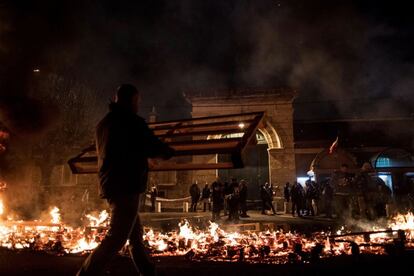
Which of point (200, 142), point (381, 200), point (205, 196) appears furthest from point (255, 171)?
point (200, 142)

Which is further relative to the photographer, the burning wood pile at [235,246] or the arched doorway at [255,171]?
the arched doorway at [255,171]

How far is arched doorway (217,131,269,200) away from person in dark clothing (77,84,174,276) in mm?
16540

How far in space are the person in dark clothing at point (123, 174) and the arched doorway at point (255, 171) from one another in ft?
54.3

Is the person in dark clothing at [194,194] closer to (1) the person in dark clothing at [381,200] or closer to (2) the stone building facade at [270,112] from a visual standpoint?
(2) the stone building facade at [270,112]

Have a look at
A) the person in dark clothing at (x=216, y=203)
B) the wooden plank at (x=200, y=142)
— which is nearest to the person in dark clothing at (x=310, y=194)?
the person in dark clothing at (x=216, y=203)

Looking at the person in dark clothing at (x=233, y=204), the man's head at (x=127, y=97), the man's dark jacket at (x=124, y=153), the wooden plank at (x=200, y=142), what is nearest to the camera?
the man's dark jacket at (x=124, y=153)

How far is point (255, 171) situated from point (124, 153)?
17659mm

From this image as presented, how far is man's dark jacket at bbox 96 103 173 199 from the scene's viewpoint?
279 centimetres

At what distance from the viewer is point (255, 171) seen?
19.9m

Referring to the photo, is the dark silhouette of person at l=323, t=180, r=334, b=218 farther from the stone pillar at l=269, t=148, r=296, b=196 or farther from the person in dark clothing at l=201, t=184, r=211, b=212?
the person in dark clothing at l=201, t=184, r=211, b=212

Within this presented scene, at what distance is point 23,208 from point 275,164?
1549cm

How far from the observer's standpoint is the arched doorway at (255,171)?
1959 cm

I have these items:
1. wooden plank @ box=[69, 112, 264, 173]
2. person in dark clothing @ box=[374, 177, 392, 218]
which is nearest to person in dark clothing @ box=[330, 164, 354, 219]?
person in dark clothing @ box=[374, 177, 392, 218]

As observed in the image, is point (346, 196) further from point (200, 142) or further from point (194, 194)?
point (200, 142)
